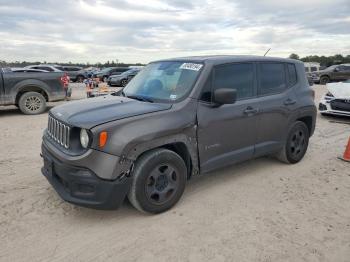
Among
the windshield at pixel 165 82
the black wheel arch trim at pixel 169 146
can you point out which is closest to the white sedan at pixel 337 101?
the windshield at pixel 165 82

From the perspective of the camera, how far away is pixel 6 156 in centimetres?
601

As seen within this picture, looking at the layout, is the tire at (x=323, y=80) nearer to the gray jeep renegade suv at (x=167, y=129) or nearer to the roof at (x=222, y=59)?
the gray jeep renegade suv at (x=167, y=129)

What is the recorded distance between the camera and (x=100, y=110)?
3.81 meters

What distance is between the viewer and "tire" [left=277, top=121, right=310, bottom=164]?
218 inches

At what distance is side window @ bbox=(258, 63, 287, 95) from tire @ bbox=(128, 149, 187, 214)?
73.7 inches

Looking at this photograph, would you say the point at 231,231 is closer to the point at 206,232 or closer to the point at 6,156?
the point at 206,232

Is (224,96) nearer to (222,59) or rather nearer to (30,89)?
(222,59)

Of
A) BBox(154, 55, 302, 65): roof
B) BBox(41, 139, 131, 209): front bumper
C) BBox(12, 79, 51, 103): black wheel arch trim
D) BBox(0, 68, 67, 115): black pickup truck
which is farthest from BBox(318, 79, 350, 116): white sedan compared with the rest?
BBox(12, 79, 51, 103): black wheel arch trim

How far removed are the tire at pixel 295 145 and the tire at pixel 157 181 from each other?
230 centimetres

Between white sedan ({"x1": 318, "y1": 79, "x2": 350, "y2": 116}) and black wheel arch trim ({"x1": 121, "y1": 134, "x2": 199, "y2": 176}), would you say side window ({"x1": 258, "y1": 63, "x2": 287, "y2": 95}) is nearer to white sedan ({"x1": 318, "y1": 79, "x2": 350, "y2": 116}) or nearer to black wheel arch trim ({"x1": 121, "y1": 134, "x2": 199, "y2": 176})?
black wheel arch trim ({"x1": 121, "y1": 134, "x2": 199, "y2": 176})

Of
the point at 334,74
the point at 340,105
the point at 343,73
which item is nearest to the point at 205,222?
the point at 340,105

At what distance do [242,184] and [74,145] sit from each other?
95.8 inches

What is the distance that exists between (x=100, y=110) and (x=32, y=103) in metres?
7.92

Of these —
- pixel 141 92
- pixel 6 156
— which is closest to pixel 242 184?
pixel 141 92
